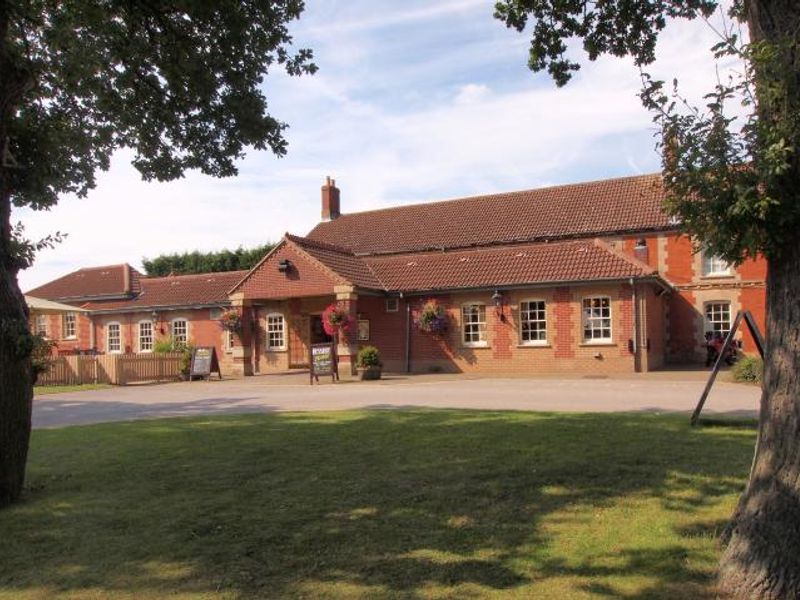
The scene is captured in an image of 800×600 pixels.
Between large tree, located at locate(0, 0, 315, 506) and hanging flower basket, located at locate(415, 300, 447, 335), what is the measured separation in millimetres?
16473

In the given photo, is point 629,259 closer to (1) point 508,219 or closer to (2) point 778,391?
(1) point 508,219

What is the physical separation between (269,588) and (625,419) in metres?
7.45

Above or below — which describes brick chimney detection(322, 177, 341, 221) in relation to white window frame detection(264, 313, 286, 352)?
above

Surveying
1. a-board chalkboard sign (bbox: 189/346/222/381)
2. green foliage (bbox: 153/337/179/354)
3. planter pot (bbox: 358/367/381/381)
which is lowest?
planter pot (bbox: 358/367/381/381)

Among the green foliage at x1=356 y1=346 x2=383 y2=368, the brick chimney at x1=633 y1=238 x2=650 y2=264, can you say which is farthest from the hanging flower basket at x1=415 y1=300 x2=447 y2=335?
the brick chimney at x1=633 y1=238 x2=650 y2=264

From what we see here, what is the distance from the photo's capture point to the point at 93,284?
40250mm

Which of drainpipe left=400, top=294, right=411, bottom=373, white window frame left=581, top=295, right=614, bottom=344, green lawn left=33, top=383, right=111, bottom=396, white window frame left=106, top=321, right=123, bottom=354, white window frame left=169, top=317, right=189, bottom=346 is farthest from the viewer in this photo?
white window frame left=106, top=321, right=123, bottom=354

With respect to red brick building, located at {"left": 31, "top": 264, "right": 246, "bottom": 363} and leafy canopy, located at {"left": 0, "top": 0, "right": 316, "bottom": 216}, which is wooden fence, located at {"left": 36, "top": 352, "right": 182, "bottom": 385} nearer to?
red brick building, located at {"left": 31, "top": 264, "right": 246, "bottom": 363}

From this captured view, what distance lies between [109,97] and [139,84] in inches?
19.5

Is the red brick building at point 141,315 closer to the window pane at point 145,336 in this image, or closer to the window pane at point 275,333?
the window pane at point 145,336

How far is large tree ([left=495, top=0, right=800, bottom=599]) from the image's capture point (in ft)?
12.9

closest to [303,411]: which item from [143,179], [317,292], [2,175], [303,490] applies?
[143,179]

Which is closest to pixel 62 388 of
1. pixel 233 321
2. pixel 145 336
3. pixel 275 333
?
pixel 233 321

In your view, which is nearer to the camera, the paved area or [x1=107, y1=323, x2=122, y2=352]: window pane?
the paved area
